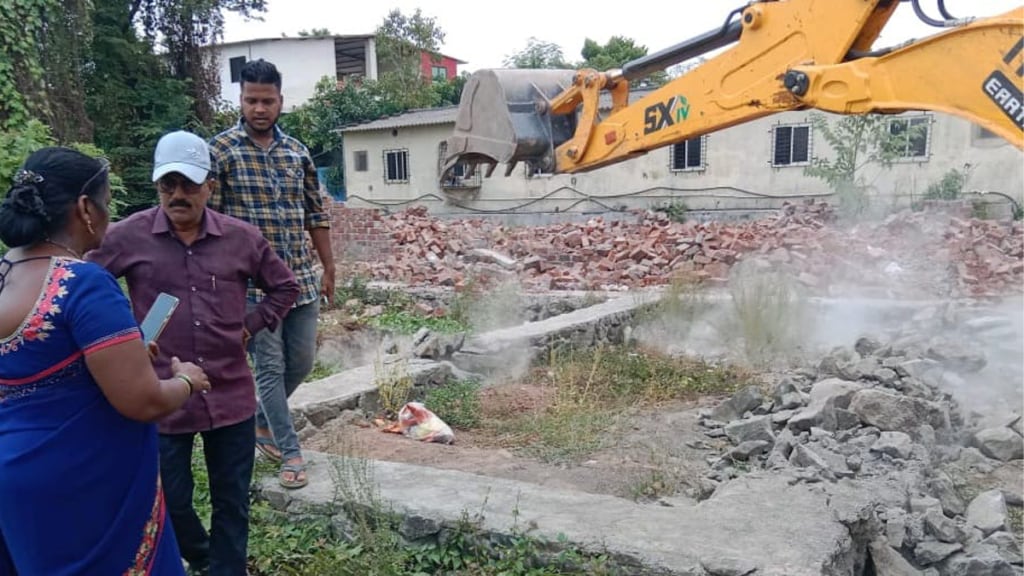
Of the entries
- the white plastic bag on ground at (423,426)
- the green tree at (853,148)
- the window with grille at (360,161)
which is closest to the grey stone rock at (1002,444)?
the white plastic bag on ground at (423,426)

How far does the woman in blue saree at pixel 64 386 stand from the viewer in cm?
191

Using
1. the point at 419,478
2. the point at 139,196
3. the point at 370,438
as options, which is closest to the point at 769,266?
the point at 370,438

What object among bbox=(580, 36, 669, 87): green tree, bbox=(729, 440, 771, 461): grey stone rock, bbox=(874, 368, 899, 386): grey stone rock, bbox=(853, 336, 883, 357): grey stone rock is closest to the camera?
bbox=(729, 440, 771, 461): grey stone rock

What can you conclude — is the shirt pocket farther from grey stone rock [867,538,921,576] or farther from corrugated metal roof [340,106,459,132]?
corrugated metal roof [340,106,459,132]

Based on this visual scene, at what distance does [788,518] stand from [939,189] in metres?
16.7

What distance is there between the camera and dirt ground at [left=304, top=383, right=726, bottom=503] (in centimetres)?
411

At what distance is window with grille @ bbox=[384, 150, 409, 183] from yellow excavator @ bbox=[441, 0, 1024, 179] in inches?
866

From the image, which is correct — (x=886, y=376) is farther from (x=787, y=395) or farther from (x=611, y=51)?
(x=611, y=51)

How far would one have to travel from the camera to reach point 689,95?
4.38 meters

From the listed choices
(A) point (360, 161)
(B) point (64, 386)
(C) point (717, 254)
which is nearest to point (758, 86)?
(B) point (64, 386)

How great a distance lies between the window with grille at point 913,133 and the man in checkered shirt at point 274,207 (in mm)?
16530

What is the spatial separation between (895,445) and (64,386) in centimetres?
404

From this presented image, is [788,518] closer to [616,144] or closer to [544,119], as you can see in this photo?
[616,144]

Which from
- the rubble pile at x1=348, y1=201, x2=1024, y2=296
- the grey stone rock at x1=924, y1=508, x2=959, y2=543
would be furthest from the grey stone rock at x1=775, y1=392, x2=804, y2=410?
the rubble pile at x1=348, y1=201, x2=1024, y2=296
